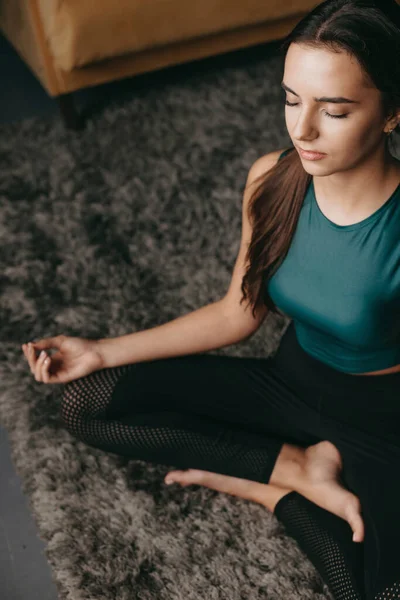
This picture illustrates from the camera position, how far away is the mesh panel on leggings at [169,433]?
4.23 feet

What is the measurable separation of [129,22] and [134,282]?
2.43 ft

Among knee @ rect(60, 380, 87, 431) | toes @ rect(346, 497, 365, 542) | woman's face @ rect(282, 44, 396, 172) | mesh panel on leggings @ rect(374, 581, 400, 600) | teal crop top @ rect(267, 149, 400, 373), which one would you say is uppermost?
woman's face @ rect(282, 44, 396, 172)

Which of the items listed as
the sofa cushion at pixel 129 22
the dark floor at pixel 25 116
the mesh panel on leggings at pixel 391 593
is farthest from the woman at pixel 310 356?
the sofa cushion at pixel 129 22

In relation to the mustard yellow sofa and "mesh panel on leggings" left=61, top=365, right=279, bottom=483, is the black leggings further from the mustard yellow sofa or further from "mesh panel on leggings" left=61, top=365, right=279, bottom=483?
the mustard yellow sofa

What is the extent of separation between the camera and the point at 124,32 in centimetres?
203

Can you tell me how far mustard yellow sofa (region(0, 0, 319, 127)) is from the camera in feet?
6.50

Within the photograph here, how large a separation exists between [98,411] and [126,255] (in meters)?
0.64

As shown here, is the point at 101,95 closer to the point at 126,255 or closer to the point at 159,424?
the point at 126,255

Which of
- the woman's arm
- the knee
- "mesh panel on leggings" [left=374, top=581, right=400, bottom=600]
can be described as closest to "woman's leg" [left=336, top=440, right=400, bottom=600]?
"mesh panel on leggings" [left=374, top=581, right=400, bottom=600]

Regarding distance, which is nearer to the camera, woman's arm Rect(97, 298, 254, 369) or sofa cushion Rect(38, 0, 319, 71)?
woman's arm Rect(97, 298, 254, 369)

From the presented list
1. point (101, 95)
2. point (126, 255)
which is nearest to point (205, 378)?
point (126, 255)

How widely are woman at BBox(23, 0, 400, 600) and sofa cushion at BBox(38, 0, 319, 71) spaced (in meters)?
1.02

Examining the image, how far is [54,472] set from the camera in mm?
1422

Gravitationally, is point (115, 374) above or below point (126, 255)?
above
